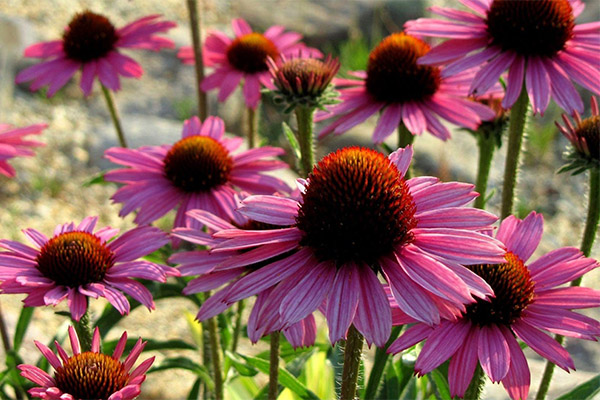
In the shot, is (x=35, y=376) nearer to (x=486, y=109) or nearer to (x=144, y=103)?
(x=486, y=109)

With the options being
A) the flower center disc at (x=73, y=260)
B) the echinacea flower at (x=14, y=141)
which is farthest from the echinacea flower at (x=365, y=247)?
the echinacea flower at (x=14, y=141)

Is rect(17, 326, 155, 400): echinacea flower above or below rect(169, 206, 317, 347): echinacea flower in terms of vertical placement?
below

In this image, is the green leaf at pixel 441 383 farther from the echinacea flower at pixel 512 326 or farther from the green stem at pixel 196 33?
the green stem at pixel 196 33

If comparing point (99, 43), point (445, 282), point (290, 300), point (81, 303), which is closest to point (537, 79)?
point (445, 282)

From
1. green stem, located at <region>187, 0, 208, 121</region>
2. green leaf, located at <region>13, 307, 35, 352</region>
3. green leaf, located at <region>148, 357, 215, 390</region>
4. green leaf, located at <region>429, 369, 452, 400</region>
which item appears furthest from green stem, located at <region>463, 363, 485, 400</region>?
green stem, located at <region>187, 0, 208, 121</region>

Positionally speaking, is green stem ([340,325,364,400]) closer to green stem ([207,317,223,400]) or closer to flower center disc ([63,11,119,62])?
green stem ([207,317,223,400])

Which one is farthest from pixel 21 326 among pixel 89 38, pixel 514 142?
pixel 514 142
